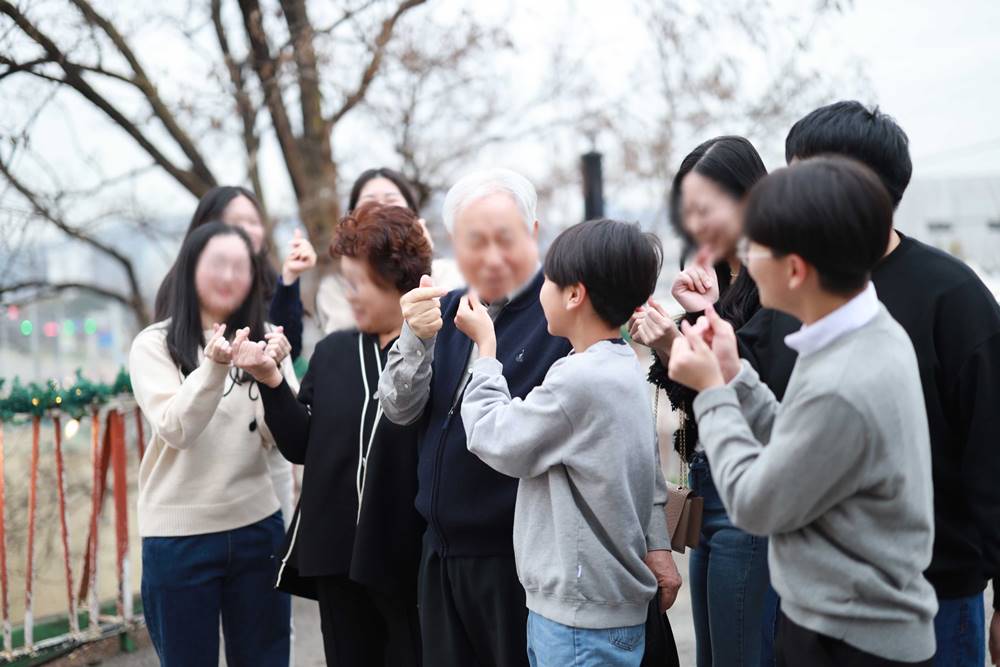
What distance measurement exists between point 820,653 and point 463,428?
1009mm

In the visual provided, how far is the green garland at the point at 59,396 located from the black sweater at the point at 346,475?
1706 mm

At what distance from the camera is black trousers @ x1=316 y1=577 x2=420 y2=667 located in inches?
101

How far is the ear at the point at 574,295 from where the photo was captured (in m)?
1.91

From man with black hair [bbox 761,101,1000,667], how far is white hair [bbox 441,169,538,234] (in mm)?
681

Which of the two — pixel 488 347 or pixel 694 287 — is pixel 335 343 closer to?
pixel 488 347

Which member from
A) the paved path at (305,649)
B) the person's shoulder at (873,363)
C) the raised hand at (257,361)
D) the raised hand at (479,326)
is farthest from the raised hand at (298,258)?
the person's shoulder at (873,363)

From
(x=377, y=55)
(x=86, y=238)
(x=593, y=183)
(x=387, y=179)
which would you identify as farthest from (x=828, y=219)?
(x=593, y=183)

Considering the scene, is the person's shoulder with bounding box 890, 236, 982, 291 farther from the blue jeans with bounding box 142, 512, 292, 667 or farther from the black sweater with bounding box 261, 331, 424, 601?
the blue jeans with bounding box 142, 512, 292, 667

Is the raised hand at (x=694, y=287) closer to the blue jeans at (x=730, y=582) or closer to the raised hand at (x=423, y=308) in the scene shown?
the blue jeans at (x=730, y=582)

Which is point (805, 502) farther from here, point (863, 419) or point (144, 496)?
point (144, 496)

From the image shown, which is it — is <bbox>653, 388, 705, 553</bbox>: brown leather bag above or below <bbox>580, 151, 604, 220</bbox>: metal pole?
below

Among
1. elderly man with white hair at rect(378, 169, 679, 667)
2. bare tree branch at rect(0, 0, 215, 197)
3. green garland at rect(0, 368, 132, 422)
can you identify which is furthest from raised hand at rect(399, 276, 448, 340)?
bare tree branch at rect(0, 0, 215, 197)

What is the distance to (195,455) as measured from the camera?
9.07ft

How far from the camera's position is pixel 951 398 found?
180 cm
